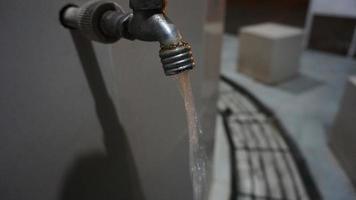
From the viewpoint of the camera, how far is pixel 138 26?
431 millimetres

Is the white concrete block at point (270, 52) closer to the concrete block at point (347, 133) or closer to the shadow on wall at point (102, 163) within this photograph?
the concrete block at point (347, 133)

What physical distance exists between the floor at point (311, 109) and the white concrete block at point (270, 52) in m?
0.10

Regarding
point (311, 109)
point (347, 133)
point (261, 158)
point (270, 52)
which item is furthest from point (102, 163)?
point (270, 52)

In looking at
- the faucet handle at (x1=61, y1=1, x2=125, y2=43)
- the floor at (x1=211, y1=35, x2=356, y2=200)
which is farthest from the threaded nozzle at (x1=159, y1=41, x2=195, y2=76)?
the floor at (x1=211, y1=35, x2=356, y2=200)

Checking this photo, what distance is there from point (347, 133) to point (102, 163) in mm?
1567

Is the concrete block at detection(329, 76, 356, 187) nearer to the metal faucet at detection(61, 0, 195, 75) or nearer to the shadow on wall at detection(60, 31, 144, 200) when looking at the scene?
the shadow on wall at detection(60, 31, 144, 200)

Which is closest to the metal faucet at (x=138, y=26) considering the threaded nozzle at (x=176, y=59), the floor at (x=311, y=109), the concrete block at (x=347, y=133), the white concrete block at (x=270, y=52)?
the threaded nozzle at (x=176, y=59)

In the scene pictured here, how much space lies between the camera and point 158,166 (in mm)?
828

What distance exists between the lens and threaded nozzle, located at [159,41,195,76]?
0.39 metres

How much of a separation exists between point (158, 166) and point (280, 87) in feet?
7.67

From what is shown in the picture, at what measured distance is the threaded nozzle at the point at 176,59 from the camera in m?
0.39

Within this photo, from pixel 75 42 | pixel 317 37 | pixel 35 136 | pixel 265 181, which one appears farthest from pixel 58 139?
pixel 317 37

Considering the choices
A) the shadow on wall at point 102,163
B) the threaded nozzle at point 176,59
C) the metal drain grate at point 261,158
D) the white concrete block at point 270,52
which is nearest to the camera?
the threaded nozzle at point 176,59

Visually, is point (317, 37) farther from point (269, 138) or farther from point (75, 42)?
point (75, 42)
